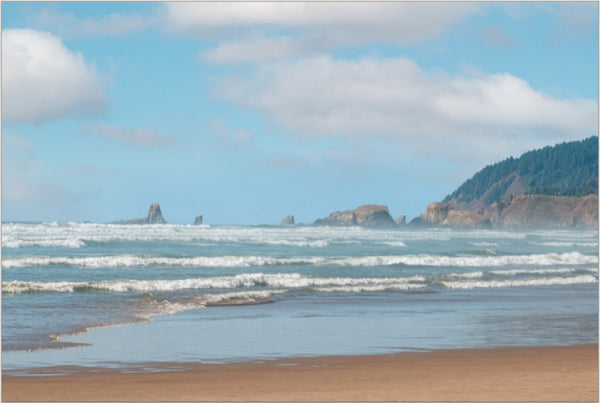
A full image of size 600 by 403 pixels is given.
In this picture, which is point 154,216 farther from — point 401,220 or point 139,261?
point 139,261

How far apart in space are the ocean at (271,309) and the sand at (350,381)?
948 millimetres

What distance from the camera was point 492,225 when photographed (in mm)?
151125

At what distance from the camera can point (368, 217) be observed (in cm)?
14688

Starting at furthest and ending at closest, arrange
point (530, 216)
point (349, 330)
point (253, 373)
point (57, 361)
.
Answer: point (530, 216) < point (349, 330) < point (57, 361) < point (253, 373)

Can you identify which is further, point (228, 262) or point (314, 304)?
point (228, 262)

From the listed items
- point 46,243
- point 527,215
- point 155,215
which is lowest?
point 46,243

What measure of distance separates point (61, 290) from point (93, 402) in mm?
14629

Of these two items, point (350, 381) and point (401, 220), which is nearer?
point (350, 381)

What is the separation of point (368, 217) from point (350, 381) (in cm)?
13677

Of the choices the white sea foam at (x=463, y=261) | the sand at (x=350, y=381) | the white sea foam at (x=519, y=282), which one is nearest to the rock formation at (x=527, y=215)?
the white sea foam at (x=463, y=261)

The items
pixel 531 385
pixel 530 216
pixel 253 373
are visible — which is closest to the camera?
pixel 531 385

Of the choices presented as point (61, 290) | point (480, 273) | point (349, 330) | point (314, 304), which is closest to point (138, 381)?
point (349, 330)

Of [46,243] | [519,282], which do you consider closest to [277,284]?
[519,282]

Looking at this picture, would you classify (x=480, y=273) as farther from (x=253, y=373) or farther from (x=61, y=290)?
(x=253, y=373)
